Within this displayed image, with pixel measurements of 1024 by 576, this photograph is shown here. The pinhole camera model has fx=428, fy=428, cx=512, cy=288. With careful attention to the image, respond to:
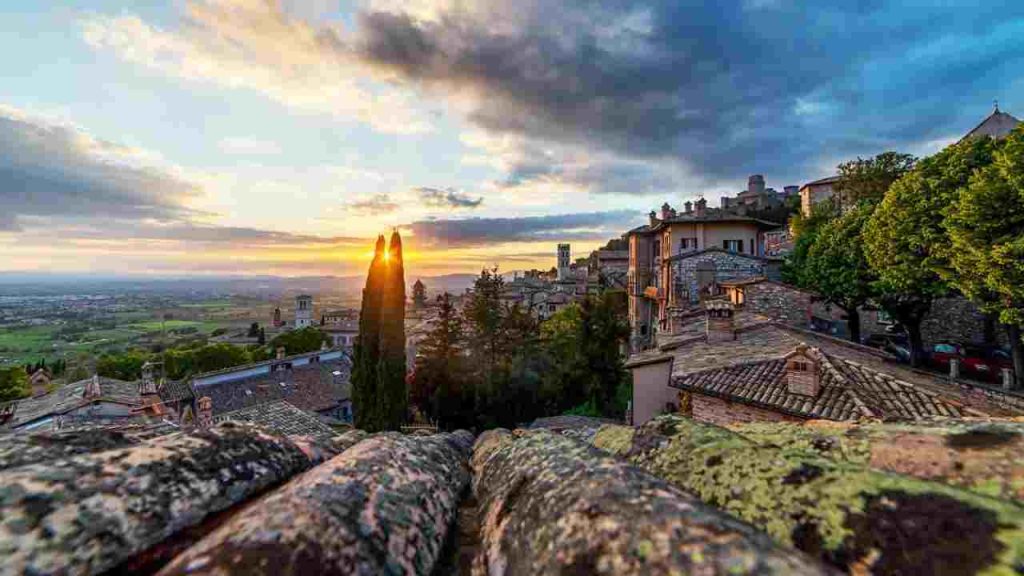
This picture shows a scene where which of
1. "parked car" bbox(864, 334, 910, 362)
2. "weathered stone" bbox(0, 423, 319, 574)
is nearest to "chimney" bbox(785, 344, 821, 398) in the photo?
"weathered stone" bbox(0, 423, 319, 574)

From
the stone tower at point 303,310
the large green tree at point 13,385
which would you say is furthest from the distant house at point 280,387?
the stone tower at point 303,310

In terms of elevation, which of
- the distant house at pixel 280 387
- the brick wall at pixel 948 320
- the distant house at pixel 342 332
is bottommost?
the distant house at pixel 342 332

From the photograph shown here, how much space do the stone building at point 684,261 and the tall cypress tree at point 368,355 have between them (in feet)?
56.4

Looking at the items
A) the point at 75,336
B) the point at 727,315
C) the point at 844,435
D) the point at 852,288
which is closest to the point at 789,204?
the point at 852,288

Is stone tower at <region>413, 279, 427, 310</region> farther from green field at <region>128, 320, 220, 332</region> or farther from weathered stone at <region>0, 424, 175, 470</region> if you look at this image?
weathered stone at <region>0, 424, 175, 470</region>

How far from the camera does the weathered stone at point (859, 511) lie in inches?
54.2

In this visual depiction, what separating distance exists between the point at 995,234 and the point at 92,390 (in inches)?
1539

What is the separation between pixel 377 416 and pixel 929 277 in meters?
26.8

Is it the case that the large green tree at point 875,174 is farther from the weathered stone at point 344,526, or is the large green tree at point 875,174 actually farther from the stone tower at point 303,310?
the stone tower at point 303,310

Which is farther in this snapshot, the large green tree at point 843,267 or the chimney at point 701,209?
the chimney at point 701,209

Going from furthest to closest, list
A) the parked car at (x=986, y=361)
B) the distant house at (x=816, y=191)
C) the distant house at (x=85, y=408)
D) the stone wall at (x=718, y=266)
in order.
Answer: the distant house at (x=816, y=191) → the stone wall at (x=718, y=266) → the parked car at (x=986, y=361) → the distant house at (x=85, y=408)

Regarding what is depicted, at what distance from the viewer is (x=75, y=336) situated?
97.8 m

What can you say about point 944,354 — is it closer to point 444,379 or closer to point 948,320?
point 948,320

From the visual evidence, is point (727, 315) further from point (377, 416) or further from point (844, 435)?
point (377, 416)
